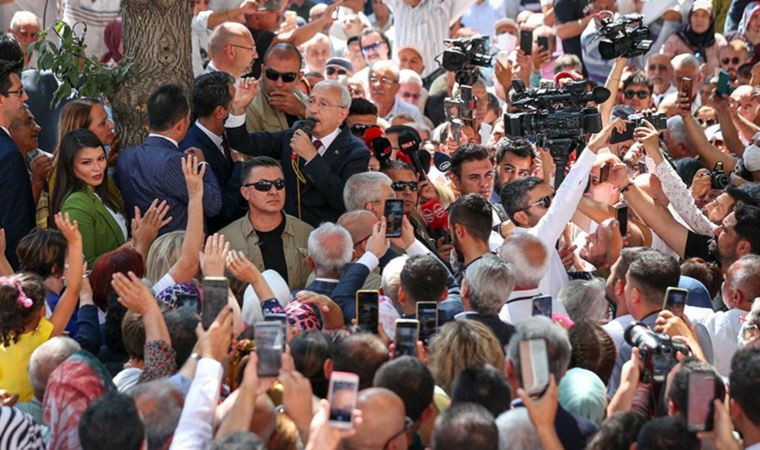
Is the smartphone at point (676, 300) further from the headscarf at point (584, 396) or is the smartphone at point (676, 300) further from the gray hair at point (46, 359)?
the gray hair at point (46, 359)

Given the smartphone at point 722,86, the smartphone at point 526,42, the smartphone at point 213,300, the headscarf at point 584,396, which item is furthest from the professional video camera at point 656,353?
the smartphone at point 526,42

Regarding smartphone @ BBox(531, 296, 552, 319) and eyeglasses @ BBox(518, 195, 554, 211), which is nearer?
smartphone @ BBox(531, 296, 552, 319)

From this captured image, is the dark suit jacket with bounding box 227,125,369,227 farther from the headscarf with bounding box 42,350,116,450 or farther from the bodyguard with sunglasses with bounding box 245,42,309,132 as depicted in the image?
the headscarf with bounding box 42,350,116,450

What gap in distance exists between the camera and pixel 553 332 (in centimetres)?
556

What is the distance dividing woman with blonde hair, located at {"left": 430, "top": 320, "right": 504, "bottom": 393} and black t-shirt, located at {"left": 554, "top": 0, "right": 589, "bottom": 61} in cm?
842

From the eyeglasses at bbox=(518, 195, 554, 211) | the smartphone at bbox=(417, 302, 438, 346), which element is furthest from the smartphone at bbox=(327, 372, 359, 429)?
the eyeglasses at bbox=(518, 195, 554, 211)

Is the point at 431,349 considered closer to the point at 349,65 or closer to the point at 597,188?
the point at 597,188

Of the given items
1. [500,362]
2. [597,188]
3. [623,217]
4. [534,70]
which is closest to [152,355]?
[500,362]

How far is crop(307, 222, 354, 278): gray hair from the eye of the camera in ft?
23.9

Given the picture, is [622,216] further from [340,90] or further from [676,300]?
[676,300]

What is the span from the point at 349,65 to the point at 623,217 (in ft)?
15.9

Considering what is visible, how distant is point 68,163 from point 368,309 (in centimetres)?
249

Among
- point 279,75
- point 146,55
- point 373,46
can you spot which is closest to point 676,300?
point 279,75

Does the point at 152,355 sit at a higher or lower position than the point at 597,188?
lower
